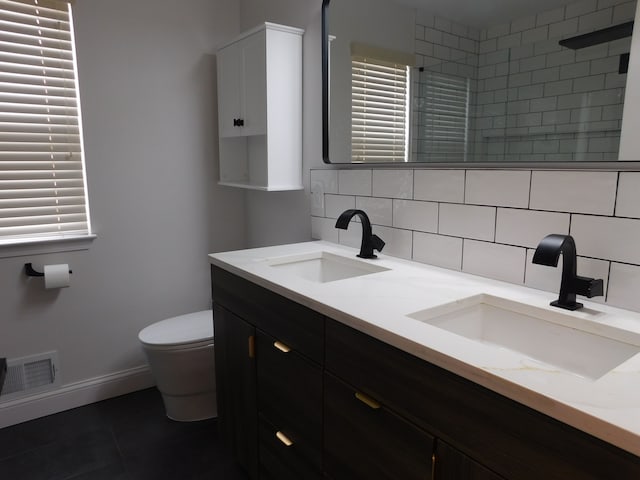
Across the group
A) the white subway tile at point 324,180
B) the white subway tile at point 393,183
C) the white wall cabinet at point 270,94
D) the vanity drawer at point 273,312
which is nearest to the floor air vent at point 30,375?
the vanity drawer at point 273,312

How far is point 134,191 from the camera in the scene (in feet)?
7.80

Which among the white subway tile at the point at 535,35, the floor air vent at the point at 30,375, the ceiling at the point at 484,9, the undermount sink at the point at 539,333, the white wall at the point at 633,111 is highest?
the ceiling at the point at 484,9

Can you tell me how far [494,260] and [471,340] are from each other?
526mm

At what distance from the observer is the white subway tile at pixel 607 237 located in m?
1.07

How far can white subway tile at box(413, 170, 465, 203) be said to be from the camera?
1.46 metres

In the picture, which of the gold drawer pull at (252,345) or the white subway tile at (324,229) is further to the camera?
the white subway tile at (324,229)

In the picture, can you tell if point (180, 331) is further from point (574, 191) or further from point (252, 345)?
point (574, 191)

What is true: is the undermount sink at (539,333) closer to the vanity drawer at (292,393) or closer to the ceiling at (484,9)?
the vanity drawer at (292,393)

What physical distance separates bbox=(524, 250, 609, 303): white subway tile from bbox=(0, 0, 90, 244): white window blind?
2.08 m

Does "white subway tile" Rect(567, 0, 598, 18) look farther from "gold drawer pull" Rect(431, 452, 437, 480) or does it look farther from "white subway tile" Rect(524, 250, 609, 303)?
"gold drawer pull" Rect(431, 452, 437, 480)

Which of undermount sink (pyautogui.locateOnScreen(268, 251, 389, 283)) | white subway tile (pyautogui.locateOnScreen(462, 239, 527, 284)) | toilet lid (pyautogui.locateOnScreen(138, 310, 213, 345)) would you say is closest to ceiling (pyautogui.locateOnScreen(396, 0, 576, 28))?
white subway tile (pyautogui.locateOnScreen(462, 239, 527, 284))

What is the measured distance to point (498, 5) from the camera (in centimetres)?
130

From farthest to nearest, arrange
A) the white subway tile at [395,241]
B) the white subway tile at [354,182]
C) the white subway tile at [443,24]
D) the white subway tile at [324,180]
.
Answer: the white subway tile at [324,180]
the white subway tile at [354,182]
the white subway tile at [395,241]
the white subway tile at [443,24]

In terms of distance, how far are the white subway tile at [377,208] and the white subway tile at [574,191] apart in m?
0.59
